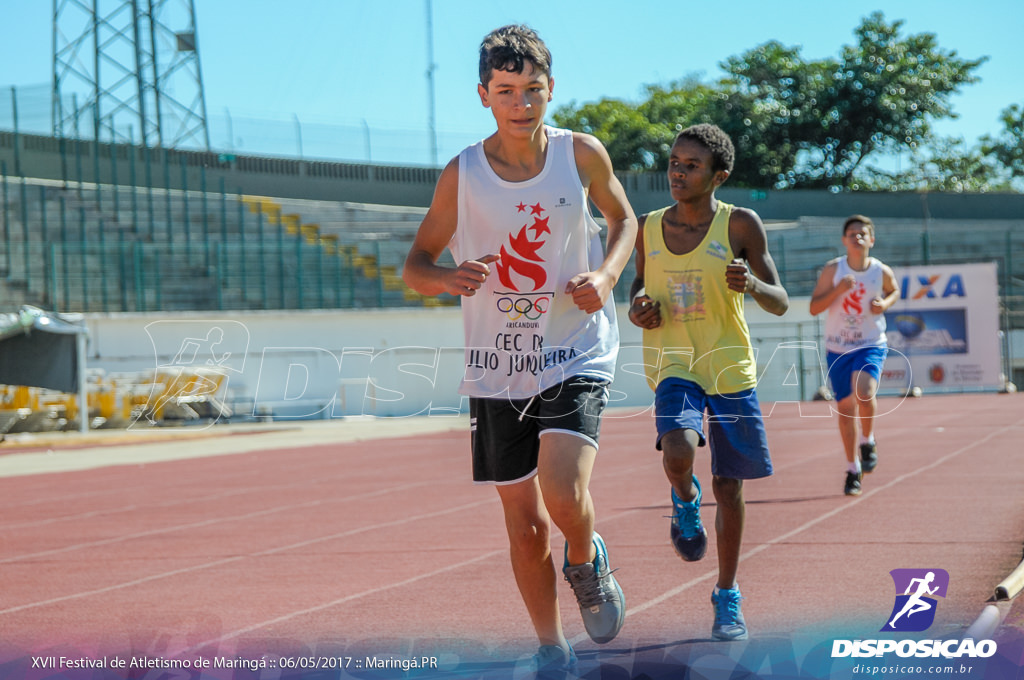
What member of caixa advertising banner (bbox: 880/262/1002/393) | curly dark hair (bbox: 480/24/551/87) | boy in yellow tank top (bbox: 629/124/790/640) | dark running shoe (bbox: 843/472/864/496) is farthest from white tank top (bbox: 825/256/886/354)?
A: caixa advertising banner (bbox: 880/262/1002/393)

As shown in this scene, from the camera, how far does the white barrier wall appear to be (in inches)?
1108

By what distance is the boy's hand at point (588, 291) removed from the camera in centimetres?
409

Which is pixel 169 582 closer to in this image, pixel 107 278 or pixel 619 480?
pixel 619 480

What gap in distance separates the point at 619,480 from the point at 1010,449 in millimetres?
4416

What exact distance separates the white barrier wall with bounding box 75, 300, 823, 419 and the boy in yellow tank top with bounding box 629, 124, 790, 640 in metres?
20.8

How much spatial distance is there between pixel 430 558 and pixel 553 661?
11.1 feet

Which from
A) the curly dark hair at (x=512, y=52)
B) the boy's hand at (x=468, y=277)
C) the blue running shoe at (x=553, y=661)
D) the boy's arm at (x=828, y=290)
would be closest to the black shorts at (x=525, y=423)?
the boy's hand at (x=468, y=277)

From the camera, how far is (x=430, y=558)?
7.55 metres

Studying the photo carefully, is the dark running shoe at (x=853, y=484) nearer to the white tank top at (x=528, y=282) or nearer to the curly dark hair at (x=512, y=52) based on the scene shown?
the white tank top at (x=528, y=282)

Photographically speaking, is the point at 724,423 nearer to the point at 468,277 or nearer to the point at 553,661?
the point at 553,661

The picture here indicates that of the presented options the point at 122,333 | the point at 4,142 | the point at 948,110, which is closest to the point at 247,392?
the point at 122,333

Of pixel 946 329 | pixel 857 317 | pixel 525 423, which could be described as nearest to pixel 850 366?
pixel 857 317

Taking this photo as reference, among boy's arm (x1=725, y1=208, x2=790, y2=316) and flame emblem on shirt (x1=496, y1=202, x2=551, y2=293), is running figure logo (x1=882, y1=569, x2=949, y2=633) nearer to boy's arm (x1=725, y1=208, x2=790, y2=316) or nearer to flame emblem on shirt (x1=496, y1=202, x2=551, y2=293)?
boy's arm (x1=725, y1=208, x2=790, y2=316)

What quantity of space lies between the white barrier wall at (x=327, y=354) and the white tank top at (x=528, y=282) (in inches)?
853
